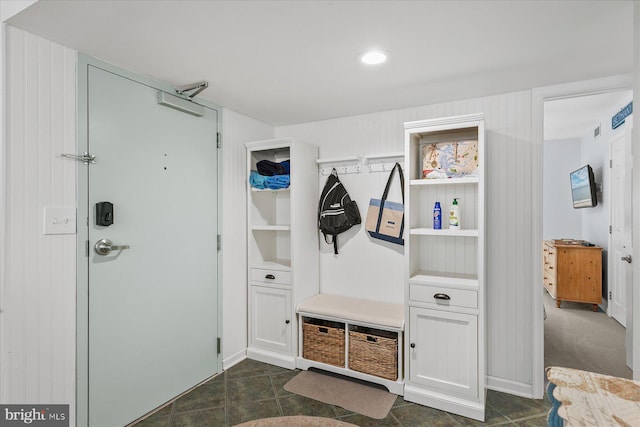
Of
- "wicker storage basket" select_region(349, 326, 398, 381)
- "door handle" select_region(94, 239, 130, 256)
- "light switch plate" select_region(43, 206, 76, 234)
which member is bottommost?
"wicker storage basket" select_region(349, 326, 398, 381)

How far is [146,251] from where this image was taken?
2252 mm

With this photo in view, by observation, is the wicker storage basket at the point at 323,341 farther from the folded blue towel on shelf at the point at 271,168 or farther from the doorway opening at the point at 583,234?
the doorway opening at the point at 583,234

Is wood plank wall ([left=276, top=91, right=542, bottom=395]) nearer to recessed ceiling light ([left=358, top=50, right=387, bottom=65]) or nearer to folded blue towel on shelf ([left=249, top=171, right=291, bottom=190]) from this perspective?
recessed ceiling light ([left=358, top=50, right=387, bottom=65])

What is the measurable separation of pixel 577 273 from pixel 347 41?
14.9 ft

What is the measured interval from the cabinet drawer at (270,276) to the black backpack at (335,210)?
56cm

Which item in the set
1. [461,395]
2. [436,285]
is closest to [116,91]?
[436,285]

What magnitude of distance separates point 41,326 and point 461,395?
8.56 ft

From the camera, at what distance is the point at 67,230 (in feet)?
6.05

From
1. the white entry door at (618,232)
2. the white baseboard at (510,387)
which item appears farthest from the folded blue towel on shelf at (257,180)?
the white entry door at (618,232)

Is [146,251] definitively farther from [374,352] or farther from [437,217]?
[437,217]

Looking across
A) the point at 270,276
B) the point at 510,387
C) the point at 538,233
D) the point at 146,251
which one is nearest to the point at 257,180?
the point at 270,276

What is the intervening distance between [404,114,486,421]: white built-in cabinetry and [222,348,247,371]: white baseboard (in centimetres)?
150

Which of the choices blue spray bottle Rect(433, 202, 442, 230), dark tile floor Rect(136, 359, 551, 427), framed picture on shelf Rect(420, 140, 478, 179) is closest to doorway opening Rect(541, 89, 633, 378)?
framed picture on shelf Rect(420, 140, 478, 179)

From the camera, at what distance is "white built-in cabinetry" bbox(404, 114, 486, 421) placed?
88.6 inches
